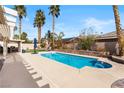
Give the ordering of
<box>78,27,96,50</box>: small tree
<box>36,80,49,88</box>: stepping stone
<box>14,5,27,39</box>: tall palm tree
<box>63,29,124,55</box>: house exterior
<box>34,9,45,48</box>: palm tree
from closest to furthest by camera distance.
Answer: <box>36,80,49,88</box>: stepping stone < <box>63,29,124,55</box>: house exterior < <box>78,27,96,50</box>: small tree < <box>14,5,27,39</box>: tall palm tree < <box>34,9,45,48</box>: palm tree

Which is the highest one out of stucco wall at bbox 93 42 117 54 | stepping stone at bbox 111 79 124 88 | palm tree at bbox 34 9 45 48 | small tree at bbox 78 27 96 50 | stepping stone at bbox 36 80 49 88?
palm tree at bbox 34 9 45 48

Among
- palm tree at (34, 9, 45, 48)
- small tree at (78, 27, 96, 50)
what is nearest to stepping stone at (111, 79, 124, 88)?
small tree at (78, 27, 96, 50)

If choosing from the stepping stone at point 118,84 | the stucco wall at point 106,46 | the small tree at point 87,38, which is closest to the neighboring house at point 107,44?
the stucco wall at point 106,46

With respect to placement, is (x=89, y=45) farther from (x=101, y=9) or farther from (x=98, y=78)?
(x=98, y=78)

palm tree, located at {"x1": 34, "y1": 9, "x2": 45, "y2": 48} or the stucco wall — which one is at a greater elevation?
palm tree, located at {"x1": 34, "y1": 9, "x2": 45, "y2": 48}

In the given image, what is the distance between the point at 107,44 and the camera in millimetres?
25875

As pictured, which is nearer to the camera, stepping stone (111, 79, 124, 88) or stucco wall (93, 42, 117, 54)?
stepping stone (111, 79, 124, 88)

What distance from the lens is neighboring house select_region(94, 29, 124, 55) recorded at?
24.5m

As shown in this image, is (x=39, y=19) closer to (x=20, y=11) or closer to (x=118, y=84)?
(x=20, y=11)

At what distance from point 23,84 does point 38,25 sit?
4191cm

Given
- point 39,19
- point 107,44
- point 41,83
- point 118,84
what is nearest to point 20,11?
point 39,19

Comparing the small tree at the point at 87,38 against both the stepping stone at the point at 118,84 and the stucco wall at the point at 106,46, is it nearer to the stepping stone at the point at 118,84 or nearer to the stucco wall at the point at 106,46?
the stucco wall at the point at 106,46

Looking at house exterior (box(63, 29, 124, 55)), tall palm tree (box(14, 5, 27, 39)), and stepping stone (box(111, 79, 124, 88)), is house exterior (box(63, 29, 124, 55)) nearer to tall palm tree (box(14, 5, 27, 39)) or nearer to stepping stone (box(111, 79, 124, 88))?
stepping stone (box(111, 79, 124, 88))
